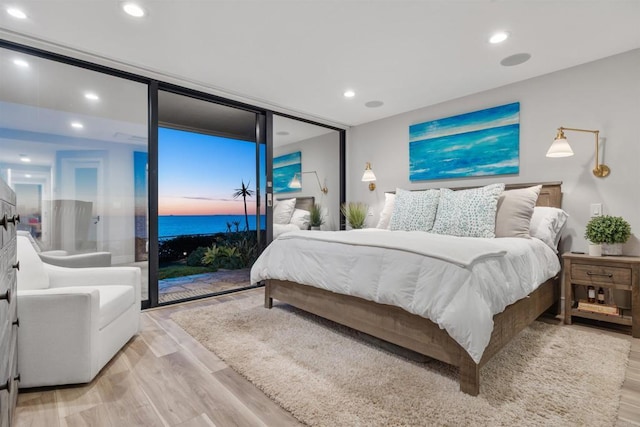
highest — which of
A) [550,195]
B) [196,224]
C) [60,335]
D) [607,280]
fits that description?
[550,195]

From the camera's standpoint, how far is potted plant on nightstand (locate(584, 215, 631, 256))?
242 cm

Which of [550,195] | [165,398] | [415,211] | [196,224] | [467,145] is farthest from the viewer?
[196,224]

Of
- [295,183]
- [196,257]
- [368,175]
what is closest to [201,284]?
[196,257]

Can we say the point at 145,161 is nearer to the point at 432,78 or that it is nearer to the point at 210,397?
the point at 210,397

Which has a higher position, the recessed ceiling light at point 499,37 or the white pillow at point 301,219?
the recessed ceiling light at point 499,37

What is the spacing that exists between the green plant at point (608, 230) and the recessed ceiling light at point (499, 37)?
164cm

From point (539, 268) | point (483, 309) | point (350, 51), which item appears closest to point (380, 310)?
point (483, 309)

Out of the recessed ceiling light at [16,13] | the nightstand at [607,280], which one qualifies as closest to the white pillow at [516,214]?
the nightstand at [607,280]

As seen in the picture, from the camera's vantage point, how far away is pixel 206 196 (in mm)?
5484

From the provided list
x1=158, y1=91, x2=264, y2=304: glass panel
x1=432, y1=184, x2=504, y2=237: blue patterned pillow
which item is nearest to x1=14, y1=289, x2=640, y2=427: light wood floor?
x1=432, y1=184, x2=504, y2=237: blue patterned pillow

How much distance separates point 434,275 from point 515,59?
2286mm

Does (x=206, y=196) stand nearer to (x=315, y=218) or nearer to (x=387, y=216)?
(x=315, y=218)

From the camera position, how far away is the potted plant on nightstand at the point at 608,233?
2.42 m

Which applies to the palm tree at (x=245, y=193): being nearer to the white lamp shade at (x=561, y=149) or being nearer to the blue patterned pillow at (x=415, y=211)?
the blue patterned pillow at (x=415, y=211)
